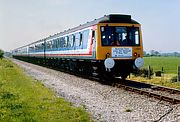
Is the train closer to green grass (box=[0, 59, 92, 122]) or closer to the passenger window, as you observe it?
the passenger window

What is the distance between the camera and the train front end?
62.1 feet

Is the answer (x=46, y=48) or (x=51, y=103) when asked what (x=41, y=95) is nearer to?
(x=51, y=103)

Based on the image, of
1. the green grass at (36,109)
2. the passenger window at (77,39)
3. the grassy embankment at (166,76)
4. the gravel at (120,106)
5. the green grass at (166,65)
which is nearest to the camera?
the green grass at (36,109)

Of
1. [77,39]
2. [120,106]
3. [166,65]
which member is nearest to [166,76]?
[77,39]

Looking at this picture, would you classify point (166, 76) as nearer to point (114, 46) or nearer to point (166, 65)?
point (114, 46)

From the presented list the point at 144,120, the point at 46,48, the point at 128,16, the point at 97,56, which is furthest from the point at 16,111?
the point at 46,48

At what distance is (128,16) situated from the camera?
1967 cm

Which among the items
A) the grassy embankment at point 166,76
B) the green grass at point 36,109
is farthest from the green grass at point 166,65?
the green grass at point 36,109

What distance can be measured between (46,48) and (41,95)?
2724cm

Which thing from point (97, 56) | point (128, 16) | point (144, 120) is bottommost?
point (144, 120)

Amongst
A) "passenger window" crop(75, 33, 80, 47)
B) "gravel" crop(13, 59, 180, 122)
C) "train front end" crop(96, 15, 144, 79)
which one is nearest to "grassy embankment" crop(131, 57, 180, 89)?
"train front end" crop(96, 15, 144, 79)

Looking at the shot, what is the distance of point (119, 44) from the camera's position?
63.0 feet

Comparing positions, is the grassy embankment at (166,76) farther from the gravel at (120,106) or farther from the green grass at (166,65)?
the gravel at (120,106)

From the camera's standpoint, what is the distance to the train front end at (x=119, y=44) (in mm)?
18922
